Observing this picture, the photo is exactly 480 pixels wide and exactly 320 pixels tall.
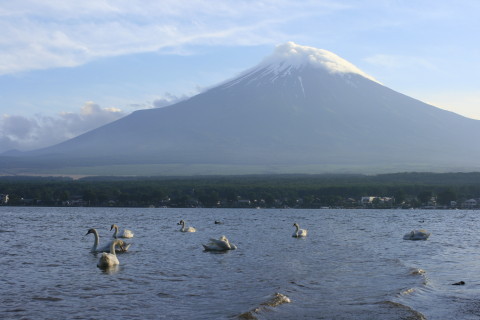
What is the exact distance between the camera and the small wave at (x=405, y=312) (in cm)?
1602

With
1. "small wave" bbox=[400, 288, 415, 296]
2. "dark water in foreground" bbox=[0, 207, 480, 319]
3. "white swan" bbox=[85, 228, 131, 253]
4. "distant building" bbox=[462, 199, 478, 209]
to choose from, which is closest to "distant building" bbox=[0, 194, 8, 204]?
"distant building" bbox=[462, 199, 478, 209]

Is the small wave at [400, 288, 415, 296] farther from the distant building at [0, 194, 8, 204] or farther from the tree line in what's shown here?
the distant building at [0, 194, 8, 204]

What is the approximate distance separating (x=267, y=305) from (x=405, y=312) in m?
3.48

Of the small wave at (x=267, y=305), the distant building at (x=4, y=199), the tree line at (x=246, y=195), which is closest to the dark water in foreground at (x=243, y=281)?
the small wave at (x=267, y=305)

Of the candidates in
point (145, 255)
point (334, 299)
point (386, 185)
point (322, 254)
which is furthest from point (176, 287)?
point (386, 185)

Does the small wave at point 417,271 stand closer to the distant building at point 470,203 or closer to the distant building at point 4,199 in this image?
the distant building at point 470,203

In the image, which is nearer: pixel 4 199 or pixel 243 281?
pixel 243 281

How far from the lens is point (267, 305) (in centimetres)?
1738

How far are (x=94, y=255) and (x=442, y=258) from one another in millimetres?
15130

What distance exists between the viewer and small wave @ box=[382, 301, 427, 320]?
16.0 m

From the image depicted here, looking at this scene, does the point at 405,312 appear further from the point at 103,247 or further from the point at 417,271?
the point at 103,247

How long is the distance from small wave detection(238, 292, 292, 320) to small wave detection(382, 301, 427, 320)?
8.91ft

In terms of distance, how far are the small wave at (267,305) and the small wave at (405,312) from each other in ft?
8.91

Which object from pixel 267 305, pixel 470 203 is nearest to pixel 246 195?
pixel 470 203
